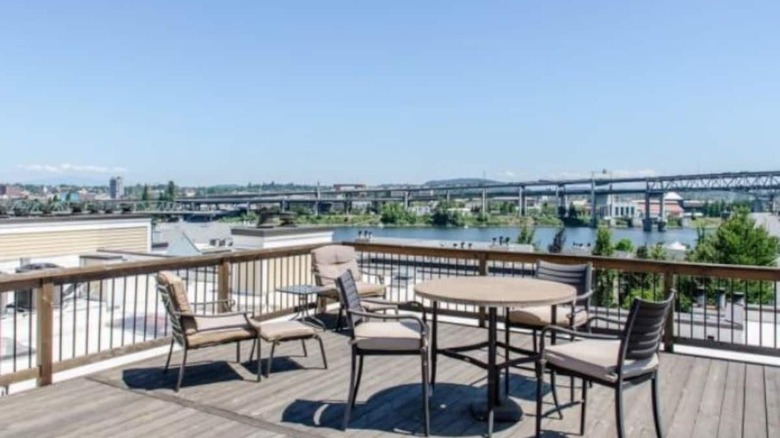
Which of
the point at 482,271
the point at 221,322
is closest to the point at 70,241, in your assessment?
the point at 221,322

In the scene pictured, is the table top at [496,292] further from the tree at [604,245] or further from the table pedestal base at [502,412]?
the tree at [604,245]

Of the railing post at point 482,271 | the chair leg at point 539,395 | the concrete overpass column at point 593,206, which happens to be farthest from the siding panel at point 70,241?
the concrete overpass column at point 593,206

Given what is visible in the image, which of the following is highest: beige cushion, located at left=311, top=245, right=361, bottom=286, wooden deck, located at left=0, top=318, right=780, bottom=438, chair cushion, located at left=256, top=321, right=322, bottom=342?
beige cushion, located at left=311, top=245, right=361, bottom=286

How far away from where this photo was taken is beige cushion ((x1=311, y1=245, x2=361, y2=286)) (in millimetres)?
6289

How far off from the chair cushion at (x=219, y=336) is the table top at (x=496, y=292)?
5.00 ft

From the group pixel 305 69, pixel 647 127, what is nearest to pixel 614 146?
pixel 647 127

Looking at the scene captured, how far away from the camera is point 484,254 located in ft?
20.1

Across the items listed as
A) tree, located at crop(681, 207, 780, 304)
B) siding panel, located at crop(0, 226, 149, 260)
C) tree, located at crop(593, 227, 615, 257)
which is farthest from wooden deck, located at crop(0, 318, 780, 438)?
tree, located at crop(593, 227, 615, 257)

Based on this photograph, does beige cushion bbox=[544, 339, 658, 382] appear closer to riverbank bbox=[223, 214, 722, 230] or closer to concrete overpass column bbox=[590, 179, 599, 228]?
riverbank bbox=[223, 214, 722, 230]

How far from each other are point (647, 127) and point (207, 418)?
57.3 metres

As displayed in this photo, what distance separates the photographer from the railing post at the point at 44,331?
4031 millimetres

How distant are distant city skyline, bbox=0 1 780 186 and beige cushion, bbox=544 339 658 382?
8.62 m

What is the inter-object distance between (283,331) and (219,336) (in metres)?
0.49

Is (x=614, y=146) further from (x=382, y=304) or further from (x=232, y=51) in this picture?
(x=382, y=304)
